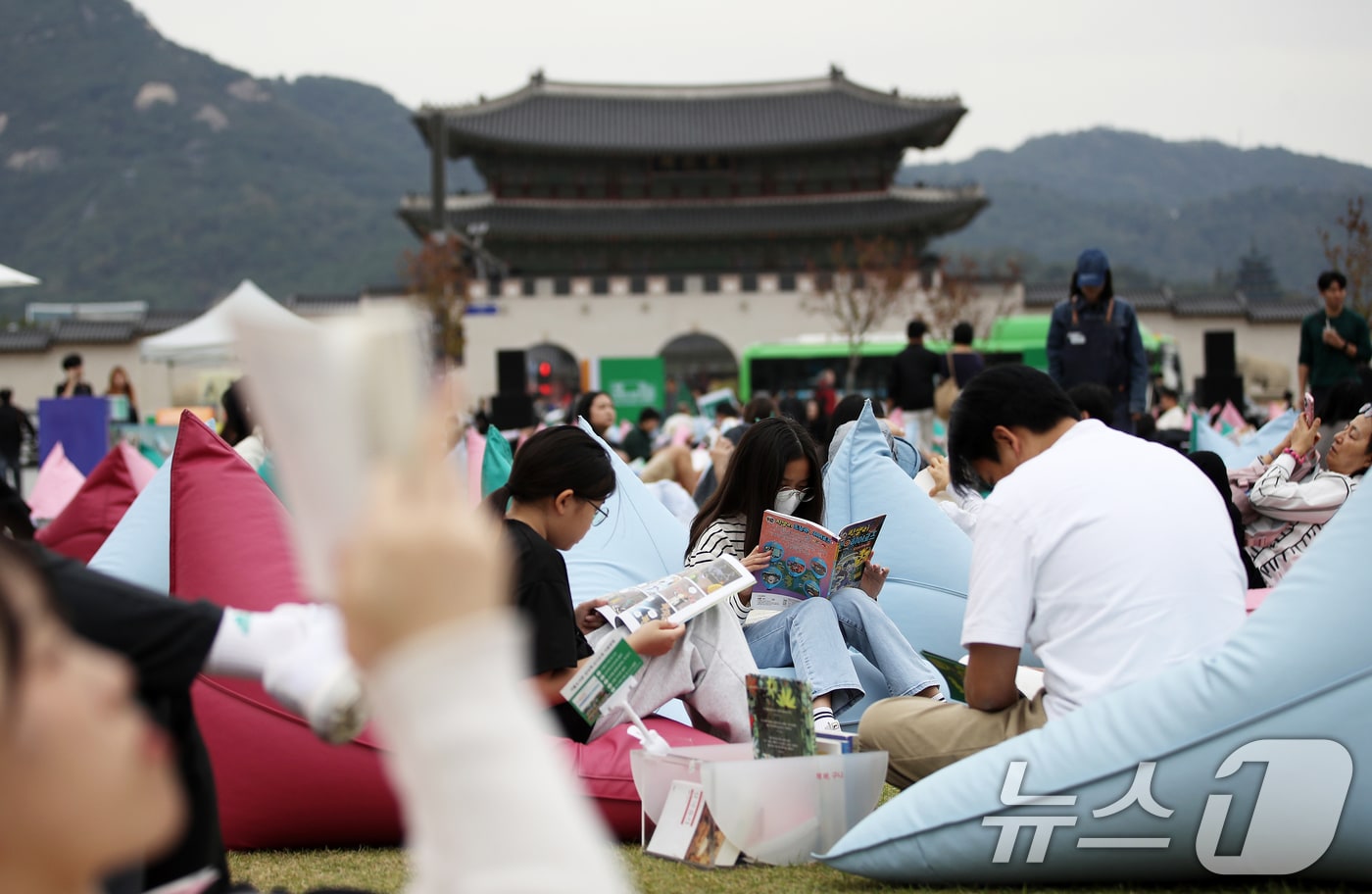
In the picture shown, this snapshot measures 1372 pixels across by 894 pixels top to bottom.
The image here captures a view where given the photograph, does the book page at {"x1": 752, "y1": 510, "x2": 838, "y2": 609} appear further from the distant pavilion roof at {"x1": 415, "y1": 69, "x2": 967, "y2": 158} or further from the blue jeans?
the distant pavilion roof at {"x1": 415, "y1": 69, "x2": 967, "y2": 158}

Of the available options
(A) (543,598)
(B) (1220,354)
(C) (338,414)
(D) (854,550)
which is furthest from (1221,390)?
(C) (338,414)

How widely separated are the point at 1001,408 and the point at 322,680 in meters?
1.66

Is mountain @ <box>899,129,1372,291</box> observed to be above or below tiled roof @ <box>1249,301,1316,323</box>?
above

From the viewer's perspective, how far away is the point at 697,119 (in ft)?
110

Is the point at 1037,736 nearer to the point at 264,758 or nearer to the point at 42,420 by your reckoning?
the point at 264,758

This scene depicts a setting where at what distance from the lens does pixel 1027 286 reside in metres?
30.6

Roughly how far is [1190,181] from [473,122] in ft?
251

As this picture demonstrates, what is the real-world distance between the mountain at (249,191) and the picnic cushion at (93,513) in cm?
4915

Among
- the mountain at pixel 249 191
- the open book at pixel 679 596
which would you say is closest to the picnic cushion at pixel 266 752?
the open book at pixel 679 596

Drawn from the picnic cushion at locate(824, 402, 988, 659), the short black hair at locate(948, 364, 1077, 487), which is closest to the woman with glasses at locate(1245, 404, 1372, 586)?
the picnic cushion at locate(824, 402, 988, 659)

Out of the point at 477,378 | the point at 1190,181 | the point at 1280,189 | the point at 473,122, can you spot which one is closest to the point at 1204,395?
the point at 477,378

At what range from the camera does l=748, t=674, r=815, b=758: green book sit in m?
2.41

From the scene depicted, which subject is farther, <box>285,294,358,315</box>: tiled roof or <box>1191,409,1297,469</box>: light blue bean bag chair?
<box>285,294,358,315</box>: tiled roof

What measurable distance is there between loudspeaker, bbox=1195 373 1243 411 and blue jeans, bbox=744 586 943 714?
10604 millimetres
